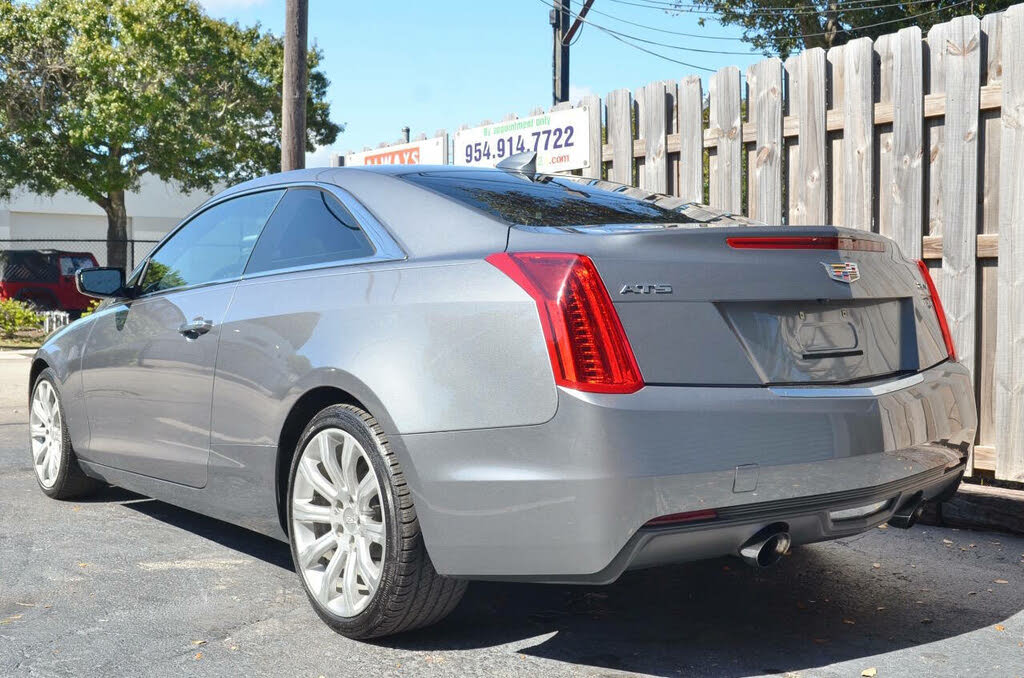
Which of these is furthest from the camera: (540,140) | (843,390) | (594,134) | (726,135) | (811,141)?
(540,140)

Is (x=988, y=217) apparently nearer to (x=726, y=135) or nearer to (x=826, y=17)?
(x=726, y=135)

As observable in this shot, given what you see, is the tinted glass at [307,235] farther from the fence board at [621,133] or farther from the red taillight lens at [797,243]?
the fence board at [621,133]

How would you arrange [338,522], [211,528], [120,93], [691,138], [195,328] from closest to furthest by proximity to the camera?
[338,522], [195,328], [211,528], [691,138], [120,93]

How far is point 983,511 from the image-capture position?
209 inches

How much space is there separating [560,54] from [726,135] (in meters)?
11.3

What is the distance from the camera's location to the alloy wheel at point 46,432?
18.8ft

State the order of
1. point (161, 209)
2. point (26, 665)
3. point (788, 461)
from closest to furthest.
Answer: point (788, 461), point (26, 665), point (161, 209)

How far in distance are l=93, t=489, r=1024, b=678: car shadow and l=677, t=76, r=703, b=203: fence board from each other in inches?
118

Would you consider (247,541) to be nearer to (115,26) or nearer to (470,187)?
(470,187)

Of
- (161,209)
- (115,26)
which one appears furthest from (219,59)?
(161,209)

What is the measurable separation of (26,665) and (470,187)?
2066 millimetres

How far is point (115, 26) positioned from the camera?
29.4 meters

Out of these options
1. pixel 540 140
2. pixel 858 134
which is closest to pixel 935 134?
pixel 858 134

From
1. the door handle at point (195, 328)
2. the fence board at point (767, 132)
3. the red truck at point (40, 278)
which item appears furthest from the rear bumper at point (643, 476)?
the red truck at point (40, 278)
